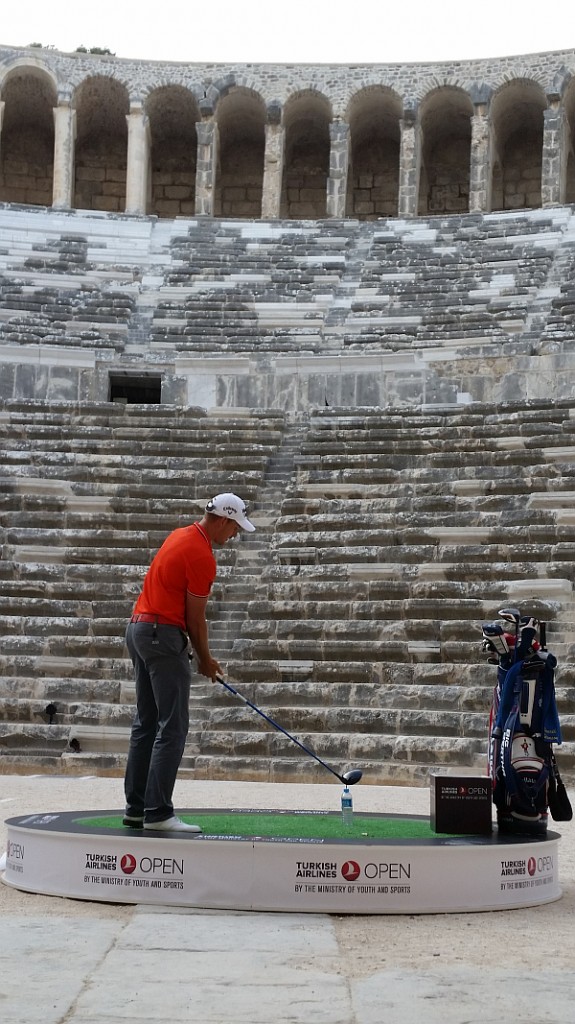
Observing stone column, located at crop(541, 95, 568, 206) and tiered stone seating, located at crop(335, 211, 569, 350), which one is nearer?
tiered stone seating, located at crop(335, 211, 569, 350)

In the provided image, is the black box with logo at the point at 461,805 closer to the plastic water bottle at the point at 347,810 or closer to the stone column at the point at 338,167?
the plastic water bottle at the point at 347,810

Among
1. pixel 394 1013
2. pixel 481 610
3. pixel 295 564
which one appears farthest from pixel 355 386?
pixel 394 1013

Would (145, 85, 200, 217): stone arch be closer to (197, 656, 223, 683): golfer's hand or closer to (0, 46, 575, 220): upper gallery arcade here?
(0, 46, 575, 220): upper gallery arcade

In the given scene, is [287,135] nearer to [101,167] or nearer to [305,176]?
[305,176]

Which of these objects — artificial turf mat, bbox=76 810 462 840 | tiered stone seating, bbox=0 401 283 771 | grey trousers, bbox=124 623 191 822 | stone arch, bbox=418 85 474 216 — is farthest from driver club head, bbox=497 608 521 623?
stone arch, bbox=418 85 474 216

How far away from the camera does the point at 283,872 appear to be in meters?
4.63

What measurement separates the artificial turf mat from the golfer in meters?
0.20

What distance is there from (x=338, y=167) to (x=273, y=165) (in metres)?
1.21

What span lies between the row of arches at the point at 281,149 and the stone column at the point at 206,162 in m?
0.03

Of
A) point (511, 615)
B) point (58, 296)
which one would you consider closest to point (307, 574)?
point (511, 615)

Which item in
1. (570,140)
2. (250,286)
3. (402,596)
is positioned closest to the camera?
(402,596)

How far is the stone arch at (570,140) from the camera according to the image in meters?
23.9

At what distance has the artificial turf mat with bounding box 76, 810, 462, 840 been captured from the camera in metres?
5.11

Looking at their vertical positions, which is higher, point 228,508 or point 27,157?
point 27,157
